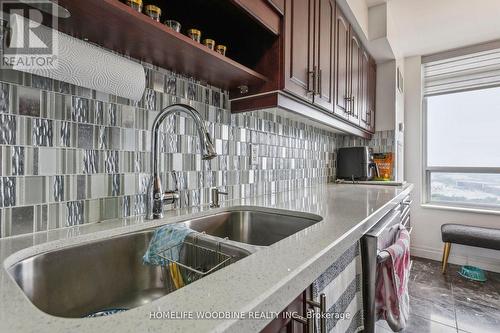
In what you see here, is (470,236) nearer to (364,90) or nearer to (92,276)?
(364,90)

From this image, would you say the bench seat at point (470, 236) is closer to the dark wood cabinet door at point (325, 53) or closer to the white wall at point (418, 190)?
the white wall at point (418, 190)

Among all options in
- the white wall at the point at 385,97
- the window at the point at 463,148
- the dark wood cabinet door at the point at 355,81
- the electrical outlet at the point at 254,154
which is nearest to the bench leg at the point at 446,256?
the window at the point at 463,148

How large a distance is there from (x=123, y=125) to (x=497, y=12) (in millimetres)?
3188

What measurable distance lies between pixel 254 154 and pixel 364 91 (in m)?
1.50

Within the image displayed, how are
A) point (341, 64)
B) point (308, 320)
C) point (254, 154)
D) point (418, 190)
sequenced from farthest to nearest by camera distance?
point (418, 190) → point (341, 64) → point (254, 154) → point (308, 320)

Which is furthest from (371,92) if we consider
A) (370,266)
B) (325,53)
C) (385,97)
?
(370,266)

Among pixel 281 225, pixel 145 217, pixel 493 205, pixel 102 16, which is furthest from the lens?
pixel 493 205

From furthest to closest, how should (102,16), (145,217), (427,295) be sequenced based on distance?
(427,295) < (145,217) < (102,16)

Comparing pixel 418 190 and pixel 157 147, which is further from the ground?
pixel 157 147

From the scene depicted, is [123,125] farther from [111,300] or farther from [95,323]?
[95,323]

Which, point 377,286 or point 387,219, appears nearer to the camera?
point 377,286

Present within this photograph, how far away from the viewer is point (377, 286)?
3.47ft

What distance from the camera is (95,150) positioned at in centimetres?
80

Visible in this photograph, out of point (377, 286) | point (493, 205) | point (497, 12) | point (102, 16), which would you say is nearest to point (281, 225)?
point (377, 286)
